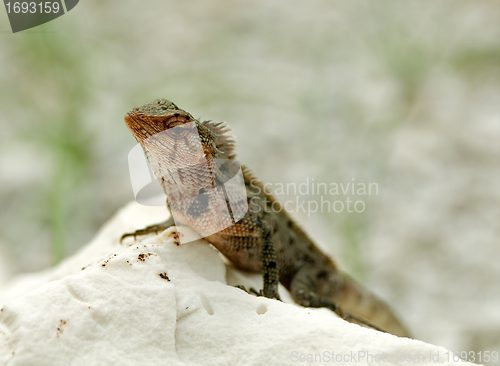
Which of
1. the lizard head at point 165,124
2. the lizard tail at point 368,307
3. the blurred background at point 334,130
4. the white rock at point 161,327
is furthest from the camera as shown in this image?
the blurred background at point 334,130

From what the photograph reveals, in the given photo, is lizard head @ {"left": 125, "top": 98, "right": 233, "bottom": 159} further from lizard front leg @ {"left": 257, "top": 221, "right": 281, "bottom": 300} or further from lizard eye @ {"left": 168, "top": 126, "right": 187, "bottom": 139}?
lizard front leg @ {"left": 257, "top": 221, "right": 281, "bottom": 300}

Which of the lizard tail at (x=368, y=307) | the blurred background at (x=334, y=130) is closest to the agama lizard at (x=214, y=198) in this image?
the lizard tail at (x=368, y=307)

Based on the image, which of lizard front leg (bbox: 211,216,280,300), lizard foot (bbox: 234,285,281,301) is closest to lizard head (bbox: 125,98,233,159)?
lizard front leg (bbox: 211,216,280,300)

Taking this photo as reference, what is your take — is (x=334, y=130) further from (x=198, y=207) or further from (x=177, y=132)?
(x=177, y=132)

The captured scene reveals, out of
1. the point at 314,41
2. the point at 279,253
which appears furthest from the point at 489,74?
the point at 279,253

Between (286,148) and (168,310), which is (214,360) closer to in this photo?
(168,310)

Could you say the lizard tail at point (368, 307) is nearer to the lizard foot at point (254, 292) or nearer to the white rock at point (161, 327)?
the lizard foot at point (254, 292)

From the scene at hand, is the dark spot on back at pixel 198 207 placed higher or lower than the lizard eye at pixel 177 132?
lower

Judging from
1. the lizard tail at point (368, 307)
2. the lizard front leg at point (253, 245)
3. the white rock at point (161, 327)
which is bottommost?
the lizard tail at point (368, 307)
